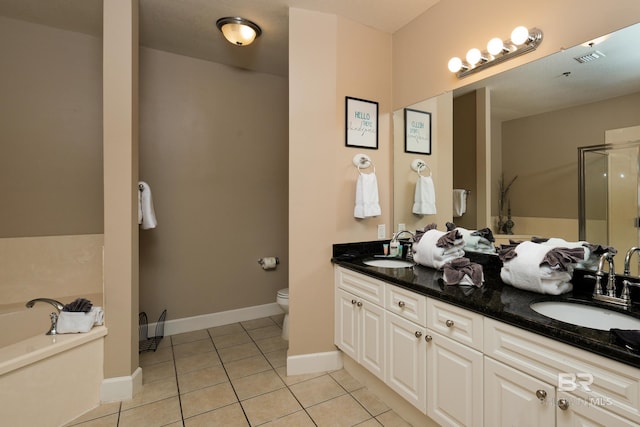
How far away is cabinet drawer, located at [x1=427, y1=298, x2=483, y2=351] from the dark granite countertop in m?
0.04

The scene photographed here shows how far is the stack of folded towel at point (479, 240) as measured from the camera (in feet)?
6.18

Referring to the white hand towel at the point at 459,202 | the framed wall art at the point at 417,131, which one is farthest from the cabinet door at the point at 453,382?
the framed wall art at the point at 417,131

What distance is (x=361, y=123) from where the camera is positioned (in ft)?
7.89

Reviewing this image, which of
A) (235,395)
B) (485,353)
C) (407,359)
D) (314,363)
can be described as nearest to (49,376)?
(235,395)

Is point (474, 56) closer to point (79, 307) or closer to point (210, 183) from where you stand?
point (210, 183)

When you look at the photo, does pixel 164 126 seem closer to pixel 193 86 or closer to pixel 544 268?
pixel 193 86

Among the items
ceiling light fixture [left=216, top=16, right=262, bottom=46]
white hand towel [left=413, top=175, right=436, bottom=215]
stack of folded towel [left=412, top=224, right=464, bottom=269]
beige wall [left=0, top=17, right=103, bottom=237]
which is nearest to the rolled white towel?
stack of folded towel [left=412, top=224, right=464, bottom=269]

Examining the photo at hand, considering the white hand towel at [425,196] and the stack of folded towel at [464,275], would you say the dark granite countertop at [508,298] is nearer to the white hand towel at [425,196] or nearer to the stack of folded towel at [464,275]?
the stack of folded towel at [464,275]

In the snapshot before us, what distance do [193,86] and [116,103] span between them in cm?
120

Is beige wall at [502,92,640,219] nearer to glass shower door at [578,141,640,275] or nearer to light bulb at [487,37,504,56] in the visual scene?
glass shower door at [578,141,640,275]

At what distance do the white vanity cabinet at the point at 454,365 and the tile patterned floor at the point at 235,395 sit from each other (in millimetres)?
441

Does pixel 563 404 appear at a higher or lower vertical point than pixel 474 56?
lower

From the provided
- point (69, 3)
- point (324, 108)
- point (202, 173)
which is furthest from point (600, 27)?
point (69, 3)

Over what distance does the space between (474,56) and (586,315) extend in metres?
1.55
